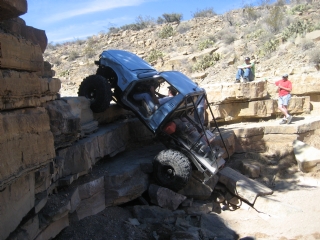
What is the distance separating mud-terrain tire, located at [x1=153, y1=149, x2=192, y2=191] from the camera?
6.55m

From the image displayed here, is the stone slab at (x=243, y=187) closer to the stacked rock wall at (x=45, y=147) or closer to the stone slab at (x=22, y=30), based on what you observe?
the stacked rock wall at (x=45, y=147)

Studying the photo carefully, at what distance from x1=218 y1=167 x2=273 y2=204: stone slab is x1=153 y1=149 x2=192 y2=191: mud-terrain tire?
4.42 ft

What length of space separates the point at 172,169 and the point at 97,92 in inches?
81.8

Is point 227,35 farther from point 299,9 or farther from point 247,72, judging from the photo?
point 247,72

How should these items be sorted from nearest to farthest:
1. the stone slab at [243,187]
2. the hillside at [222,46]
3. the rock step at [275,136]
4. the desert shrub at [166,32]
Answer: the stone slab at [243,187] < the rock step at [275,136] < the hillside at [222,46] < the desert shrub at [166,32]

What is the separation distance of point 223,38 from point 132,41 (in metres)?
7.02

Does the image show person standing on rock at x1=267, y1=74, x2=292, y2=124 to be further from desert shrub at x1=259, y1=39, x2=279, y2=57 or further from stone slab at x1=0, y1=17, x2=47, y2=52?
stone slab at x1=0, y1=17, x2=47, y2=52

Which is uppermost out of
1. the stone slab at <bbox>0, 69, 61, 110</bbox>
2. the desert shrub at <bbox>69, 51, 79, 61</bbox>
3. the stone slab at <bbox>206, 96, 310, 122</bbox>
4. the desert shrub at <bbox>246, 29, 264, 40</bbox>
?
the desert shrub at <bbox>246, 29, 264, 40</bbox>

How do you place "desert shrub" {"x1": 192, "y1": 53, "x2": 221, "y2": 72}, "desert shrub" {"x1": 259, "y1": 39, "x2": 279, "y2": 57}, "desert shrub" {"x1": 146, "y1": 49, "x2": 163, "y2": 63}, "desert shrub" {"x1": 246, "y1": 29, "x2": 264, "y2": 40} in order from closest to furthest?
"desert shrub" {"x1": 259, "y1": 39, "x2": 279, "y2": 57}
"desert shrub" {"x1": 192, "y1": 53, "x2": 221, "y2": 72}
"desert shrub" {"x1": 246, "y1": 29, "x2": 264, "y2": 40}
"desert shrub" {"x1": 146, "y1": 49, "x2": 163, "y2": 63}

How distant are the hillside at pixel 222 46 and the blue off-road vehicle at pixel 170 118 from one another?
213 inches

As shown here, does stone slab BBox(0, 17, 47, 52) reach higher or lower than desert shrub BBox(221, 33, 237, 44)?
higher

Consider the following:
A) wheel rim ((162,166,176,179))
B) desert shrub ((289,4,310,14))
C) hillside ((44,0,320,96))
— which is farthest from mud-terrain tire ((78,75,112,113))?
desert shrub ((289,4,310,14))

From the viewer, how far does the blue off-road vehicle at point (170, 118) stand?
6.63 meters

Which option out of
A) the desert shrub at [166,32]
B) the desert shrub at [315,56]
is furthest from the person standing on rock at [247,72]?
the desert shrub at [166,32]
